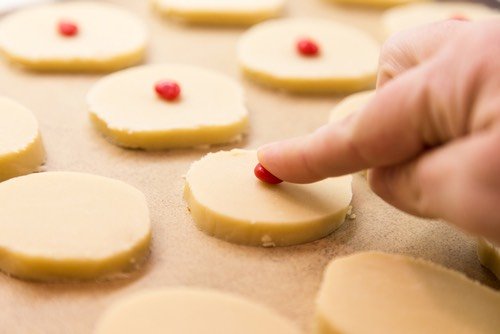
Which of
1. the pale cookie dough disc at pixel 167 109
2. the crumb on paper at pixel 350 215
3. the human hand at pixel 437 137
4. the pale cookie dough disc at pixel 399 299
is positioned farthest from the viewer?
the pale cookie dough disc at pixel 167 109

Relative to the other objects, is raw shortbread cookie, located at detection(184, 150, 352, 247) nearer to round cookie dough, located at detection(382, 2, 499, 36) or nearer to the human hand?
the human hand

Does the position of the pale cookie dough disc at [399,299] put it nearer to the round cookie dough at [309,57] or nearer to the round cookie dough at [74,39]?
the round cookie dough at [309,57]

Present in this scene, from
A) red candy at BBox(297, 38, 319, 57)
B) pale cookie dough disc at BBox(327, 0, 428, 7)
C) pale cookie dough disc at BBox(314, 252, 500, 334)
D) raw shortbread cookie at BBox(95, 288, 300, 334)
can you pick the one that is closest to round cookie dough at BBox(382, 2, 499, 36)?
pale cookie dough disc at BBox(327, 0, 428, 7)

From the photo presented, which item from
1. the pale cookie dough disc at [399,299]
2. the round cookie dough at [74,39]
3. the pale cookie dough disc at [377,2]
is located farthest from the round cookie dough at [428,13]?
the pale cookie dough disc at [399,299]

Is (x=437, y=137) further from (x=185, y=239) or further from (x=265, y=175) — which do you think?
(x=185, y=239)

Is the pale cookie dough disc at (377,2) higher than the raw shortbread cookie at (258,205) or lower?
higher

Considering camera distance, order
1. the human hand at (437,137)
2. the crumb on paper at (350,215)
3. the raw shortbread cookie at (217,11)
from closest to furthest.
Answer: the human hand at (437,137), the crumb on paper at (350,215), the raw shortbread cookie at (217,11)
